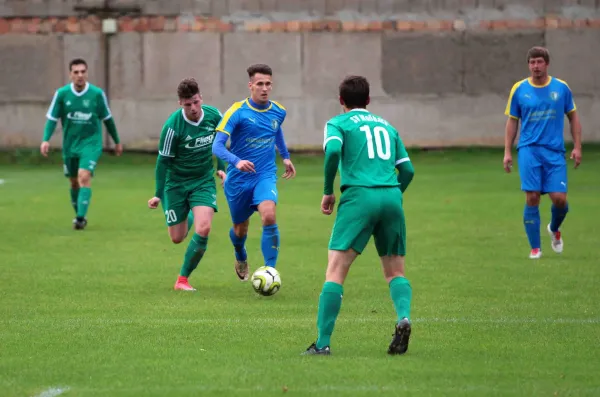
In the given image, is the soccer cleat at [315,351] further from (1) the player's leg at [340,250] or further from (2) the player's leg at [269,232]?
(2) the player's leg at [269,232]

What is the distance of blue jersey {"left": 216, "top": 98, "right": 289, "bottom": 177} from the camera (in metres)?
11.9

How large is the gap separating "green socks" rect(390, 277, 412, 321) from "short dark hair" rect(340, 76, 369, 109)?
3.78 ft

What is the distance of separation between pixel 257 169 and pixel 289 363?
4.24 meters

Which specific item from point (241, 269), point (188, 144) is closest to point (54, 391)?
point (188, 144)

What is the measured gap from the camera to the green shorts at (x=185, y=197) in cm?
1231

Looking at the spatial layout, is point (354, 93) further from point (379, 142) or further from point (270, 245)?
point (270, 245)

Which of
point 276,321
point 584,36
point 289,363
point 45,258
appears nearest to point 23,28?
point 584,36

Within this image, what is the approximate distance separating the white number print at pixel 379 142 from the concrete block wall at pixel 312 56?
873 inches

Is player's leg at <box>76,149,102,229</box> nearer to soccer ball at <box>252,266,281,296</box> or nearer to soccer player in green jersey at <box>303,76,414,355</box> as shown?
soccer ball at <box>252,266,281,296</box>

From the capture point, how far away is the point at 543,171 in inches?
554

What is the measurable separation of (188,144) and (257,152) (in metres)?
0.69

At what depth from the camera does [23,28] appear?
100 ft

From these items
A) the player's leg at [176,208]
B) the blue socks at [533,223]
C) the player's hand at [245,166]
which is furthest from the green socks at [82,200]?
the player's hand at [245,166]

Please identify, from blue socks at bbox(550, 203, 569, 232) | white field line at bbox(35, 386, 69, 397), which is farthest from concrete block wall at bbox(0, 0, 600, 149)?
white field line at bbox(35, 386, 69, 397)
